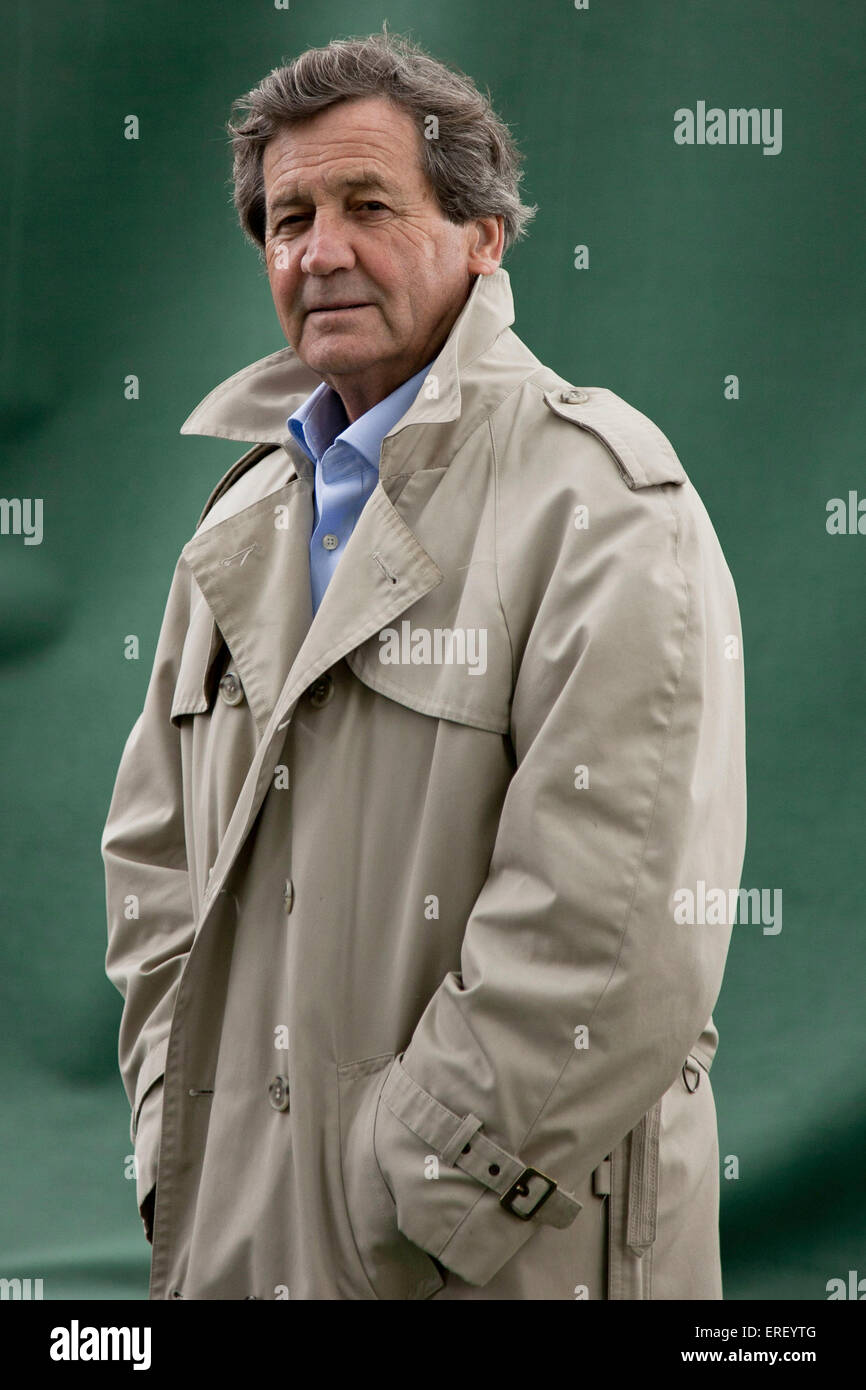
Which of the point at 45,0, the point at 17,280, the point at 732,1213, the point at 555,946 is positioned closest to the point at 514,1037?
the point at 555,946

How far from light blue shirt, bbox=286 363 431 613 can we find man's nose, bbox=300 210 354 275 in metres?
0.13

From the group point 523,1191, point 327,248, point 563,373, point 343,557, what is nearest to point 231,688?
point 343,557

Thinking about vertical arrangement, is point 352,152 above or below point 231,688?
above

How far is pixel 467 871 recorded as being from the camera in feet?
4.38

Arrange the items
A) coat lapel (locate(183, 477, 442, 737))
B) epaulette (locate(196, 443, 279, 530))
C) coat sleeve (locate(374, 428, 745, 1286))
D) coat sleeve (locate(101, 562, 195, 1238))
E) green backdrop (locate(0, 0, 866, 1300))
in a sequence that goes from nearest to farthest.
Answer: coat sleeve (locate(374, 428, 745, 1286)) < coat lapel (locate(183, 477, 442, 737)) < coat sleeve (locate(101, 562, 195, 1238)) < epaulette (locate(196, 443, 279, 530)) < green backdrop (locate(0, 0, 866, 1300))

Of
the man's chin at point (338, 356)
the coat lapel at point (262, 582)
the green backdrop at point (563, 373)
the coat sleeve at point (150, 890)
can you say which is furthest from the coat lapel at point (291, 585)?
the green backdrop at point (563, 373)

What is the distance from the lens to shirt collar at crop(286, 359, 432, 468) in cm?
148

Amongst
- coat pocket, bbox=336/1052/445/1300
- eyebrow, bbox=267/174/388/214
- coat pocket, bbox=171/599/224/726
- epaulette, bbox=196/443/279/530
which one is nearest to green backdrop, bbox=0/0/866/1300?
epaulette, bbox=196/443/279/530

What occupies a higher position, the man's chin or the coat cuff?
the man's chin

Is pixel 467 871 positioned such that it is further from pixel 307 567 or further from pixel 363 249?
pixel 363 249

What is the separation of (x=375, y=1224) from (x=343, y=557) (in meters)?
0.58

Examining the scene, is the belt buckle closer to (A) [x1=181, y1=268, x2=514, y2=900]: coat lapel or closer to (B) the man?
(B) the man

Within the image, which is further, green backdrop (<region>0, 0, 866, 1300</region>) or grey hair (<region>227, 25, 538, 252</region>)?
green backdrop (<region>0, 0, 866, 1300</region>)

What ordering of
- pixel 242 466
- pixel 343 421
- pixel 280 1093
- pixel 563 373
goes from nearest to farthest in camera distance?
pixel 280 1093 < pixel 343 421 < pixel 242 466 < pixel 563 373
